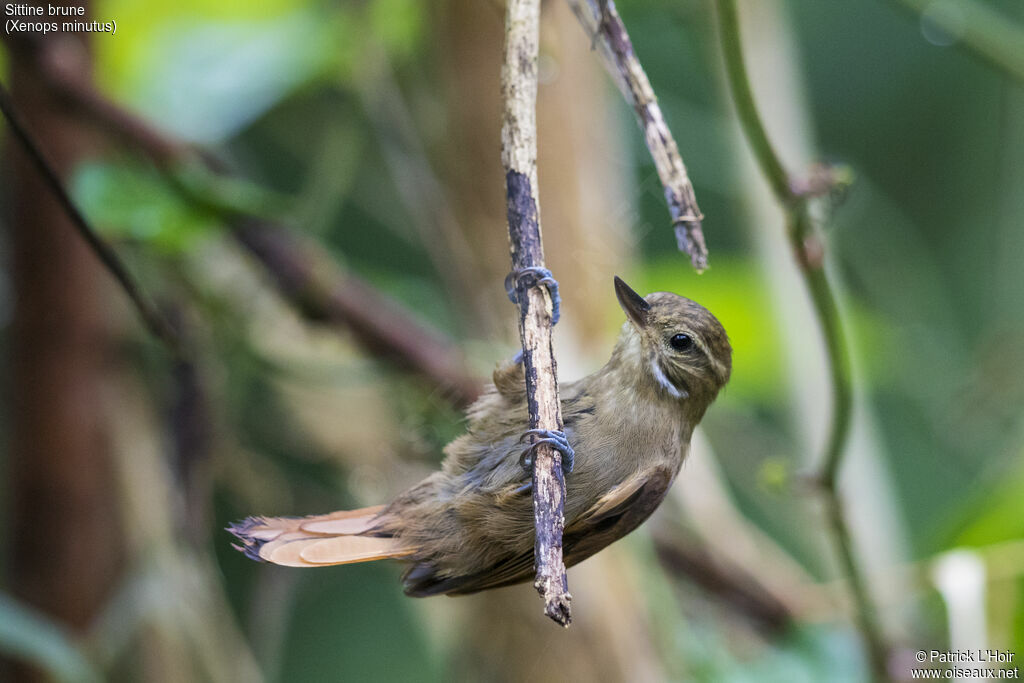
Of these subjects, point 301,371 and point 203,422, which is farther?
point 301,371

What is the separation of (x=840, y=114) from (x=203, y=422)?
5300 mm

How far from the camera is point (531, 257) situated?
1064mm

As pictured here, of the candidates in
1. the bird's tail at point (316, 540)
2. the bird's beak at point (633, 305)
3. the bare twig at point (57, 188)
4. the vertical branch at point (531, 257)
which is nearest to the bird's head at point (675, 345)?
the bird's beak at point (633, 305)

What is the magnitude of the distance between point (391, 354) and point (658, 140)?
5.03 feet

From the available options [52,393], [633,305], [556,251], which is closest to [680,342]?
[633,305]

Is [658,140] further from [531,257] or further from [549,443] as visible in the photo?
[549,443]

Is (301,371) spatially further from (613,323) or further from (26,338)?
(613,323)

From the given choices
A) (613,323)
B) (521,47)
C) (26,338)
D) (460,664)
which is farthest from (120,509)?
(521,47)

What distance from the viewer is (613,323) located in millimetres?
3062

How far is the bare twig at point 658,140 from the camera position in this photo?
3.92 ft

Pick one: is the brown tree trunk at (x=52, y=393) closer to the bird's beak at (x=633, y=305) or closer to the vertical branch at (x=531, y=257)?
the bird's beak at (x=633, y=305)

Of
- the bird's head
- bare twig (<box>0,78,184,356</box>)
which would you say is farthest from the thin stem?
bare twig (<box>0,78,184,356</box>)

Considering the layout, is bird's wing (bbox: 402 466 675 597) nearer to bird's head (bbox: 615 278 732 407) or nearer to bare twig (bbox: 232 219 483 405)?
bird's head (bbox: 615 278 732 407)

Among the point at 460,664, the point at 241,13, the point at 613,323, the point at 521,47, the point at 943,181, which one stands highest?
the point at 943,181
